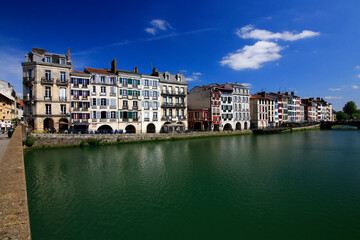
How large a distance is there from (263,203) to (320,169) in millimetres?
11673

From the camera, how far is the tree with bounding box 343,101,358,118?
12707 centimetres

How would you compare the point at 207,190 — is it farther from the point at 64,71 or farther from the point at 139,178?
the point at 64,71

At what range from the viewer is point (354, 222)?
9.98m

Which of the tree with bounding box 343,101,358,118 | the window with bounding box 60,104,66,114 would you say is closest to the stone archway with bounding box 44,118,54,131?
the window with bounding box 60,104,66,114

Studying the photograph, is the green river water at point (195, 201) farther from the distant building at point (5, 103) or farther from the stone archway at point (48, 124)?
the distant building at point (5, 103)

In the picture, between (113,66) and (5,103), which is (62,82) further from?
(5,103)

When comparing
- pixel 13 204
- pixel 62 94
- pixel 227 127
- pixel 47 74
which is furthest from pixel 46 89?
pixel 227 127

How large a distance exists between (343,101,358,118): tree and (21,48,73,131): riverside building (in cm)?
15970

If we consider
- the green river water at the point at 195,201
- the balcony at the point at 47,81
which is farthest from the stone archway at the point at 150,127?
the green river water at the point at 195,201

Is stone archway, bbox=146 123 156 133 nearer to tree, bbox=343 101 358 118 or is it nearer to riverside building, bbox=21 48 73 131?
riverside building, bbox=21 48 73 131

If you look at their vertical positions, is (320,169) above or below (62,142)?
below

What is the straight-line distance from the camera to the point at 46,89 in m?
36.3

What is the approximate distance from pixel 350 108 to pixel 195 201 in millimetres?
161234

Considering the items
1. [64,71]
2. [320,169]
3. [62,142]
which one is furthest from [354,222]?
[64,71]
